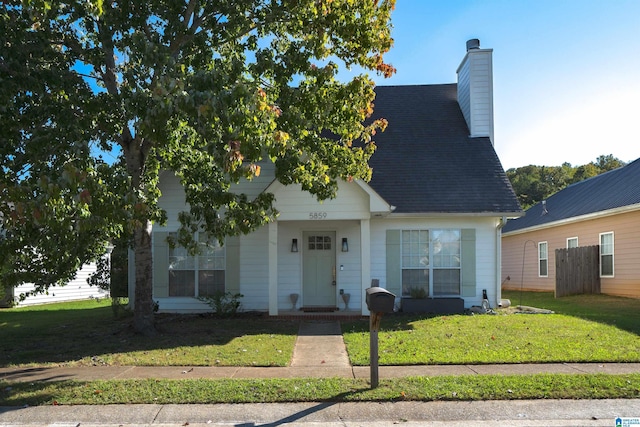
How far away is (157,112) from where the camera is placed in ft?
20.1

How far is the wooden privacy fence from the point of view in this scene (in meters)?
18.7

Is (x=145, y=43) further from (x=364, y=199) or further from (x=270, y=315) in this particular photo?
(x=270, y=315)

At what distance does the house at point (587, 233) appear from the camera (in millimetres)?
16969

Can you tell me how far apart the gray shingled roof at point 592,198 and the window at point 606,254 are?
3.42 feet

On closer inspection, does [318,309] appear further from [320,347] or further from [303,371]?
[303,371]

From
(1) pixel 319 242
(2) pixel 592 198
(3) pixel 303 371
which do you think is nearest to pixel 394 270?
(1) pixel 319 242

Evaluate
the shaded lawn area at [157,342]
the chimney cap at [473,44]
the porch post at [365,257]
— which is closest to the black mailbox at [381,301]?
the shaded lawn area at [157,342]

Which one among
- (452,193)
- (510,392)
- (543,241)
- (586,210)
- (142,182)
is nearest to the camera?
(510,392)

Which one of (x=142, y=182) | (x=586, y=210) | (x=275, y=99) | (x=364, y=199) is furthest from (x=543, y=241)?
(x=142, y=182)

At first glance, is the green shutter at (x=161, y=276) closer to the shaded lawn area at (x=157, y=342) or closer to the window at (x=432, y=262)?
the shaded lawn area at (x=157, y=342)

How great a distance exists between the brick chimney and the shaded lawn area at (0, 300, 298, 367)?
28.9 feet

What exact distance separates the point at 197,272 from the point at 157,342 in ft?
14.0

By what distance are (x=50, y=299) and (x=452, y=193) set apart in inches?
679

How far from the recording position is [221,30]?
9.10 metres
